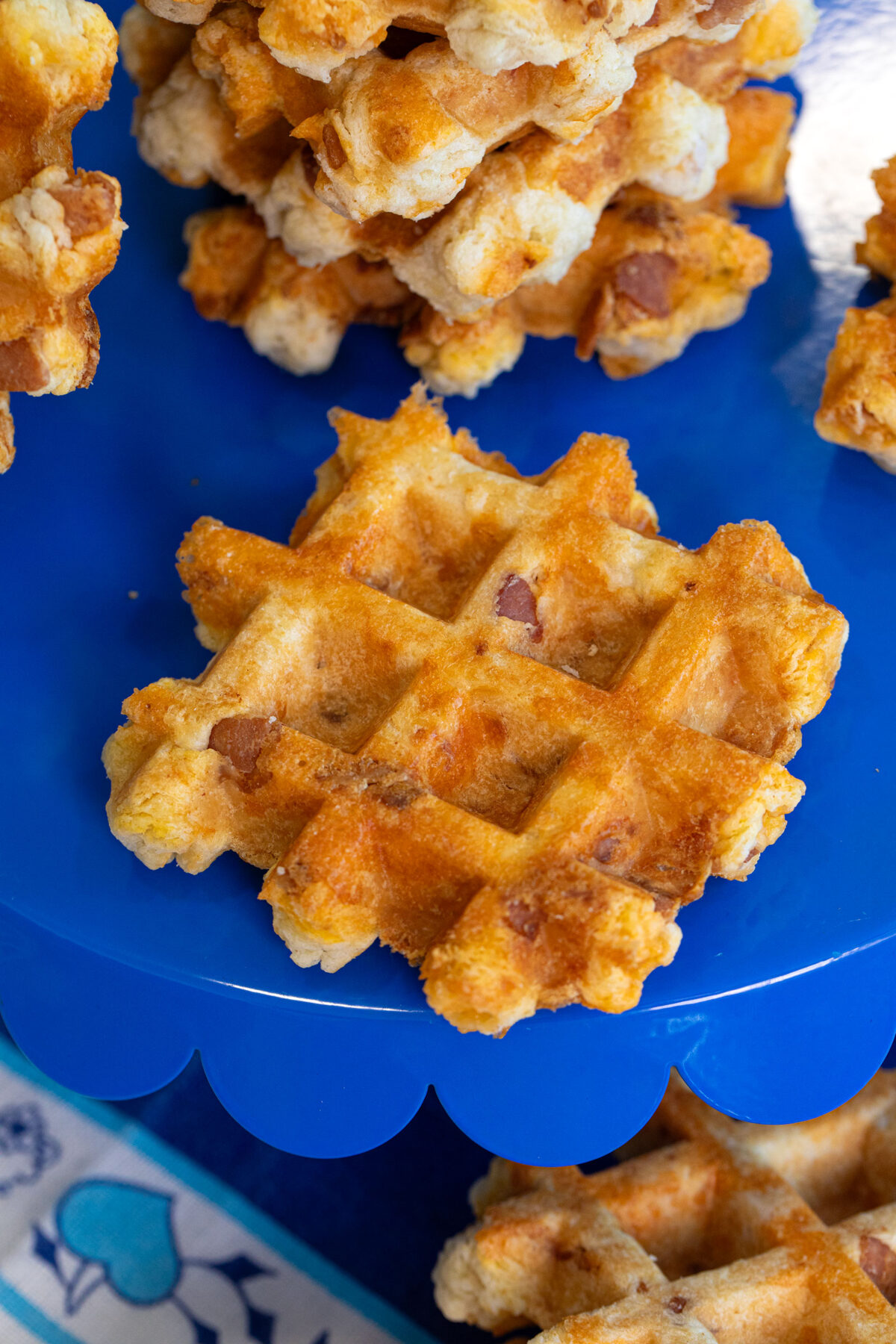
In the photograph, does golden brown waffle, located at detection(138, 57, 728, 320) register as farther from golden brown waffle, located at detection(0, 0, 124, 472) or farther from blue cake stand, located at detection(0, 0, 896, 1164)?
golden brown waffle, located at detection(0, 0, 124, 472)

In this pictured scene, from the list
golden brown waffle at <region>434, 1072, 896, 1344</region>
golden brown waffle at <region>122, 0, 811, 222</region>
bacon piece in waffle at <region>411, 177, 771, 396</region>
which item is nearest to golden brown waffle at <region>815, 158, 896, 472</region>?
bacon piece in waffle at <region>411, 177, 771, 396</region>

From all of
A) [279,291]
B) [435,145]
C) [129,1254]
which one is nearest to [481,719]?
[435,145]

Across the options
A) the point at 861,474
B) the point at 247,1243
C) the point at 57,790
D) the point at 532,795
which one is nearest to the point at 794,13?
the point at 861,474

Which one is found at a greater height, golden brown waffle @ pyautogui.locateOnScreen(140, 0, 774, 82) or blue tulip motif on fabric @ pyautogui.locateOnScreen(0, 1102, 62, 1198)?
golden brown waffle @ pyautogui.locateOnScreen(140, 0, 774, 82)

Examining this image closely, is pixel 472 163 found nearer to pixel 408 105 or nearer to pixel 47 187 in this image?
pixel 408 105

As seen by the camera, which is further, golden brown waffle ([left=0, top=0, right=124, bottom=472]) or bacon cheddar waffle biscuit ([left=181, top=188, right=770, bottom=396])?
bacon cheddar waffle biscuit ([left=181, top=188, right=770, bottom=396])

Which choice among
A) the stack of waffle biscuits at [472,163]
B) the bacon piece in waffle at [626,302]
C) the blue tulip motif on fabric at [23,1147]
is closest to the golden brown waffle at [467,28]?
the stack of waffle biscuits at [472,163]
